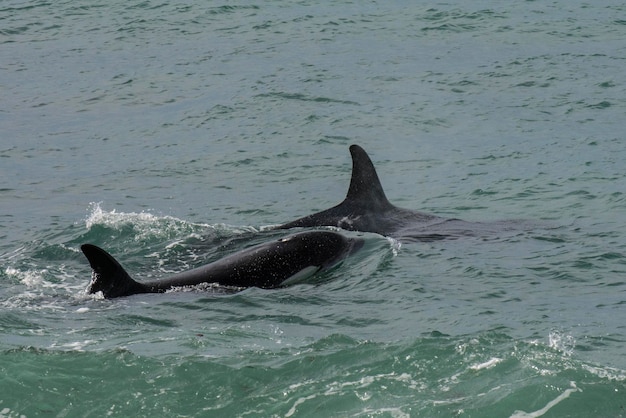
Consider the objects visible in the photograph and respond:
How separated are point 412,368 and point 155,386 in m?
2.41

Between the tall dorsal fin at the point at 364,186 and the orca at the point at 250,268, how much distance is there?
109 inches

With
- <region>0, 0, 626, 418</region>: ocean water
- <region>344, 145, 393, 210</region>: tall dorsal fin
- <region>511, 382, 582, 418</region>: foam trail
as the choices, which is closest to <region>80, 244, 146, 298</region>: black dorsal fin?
<region>0, 0, 626, 418</region>: ocean water

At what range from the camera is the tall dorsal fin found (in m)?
19.3

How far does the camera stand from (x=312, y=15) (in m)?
41.4

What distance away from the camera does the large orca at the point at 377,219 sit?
727 inches

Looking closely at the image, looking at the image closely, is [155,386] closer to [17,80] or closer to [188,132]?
[188,132]

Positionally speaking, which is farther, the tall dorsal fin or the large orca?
the tall dorsal fin

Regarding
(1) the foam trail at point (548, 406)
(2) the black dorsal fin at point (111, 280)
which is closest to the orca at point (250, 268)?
(2) the black dorsal fin at point (111, 280)

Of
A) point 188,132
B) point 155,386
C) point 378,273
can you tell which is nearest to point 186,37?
point 188,132

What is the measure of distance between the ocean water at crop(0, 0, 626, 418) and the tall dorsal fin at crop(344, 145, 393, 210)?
1.58 m

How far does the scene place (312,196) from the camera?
22.4 metres

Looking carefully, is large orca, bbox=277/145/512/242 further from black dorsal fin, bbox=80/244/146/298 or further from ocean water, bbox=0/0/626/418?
black dorsal fin, bbox=80/244/146/298

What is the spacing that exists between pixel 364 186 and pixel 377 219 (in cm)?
72

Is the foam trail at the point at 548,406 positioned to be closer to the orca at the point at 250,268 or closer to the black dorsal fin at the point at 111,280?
the orca at the point at 250,268
